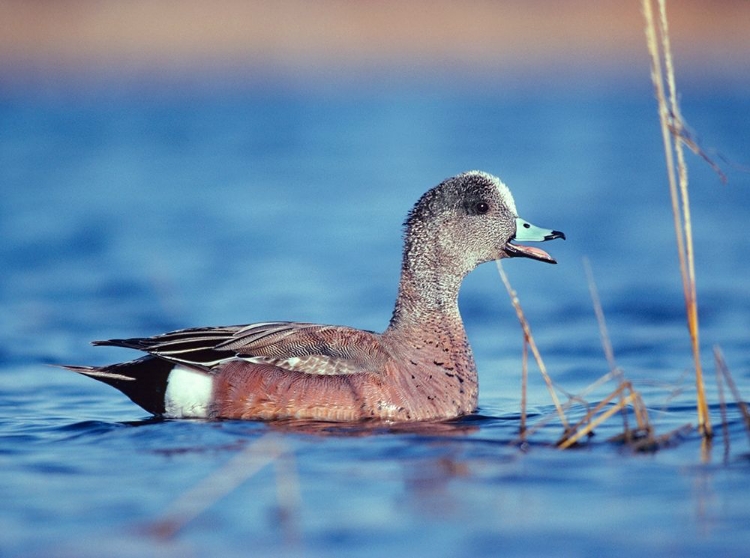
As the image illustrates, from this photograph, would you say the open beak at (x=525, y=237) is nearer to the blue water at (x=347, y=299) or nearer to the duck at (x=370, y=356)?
the duck at (x=370, y=356)

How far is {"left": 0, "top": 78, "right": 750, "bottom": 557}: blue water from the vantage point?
4613mm

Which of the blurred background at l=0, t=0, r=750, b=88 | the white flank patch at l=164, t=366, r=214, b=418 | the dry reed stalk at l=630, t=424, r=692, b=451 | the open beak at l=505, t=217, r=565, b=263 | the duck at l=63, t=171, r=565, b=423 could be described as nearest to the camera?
the dry reed stalk at l=630, t=424, r=692, b=451

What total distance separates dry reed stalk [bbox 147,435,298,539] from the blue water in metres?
0.03

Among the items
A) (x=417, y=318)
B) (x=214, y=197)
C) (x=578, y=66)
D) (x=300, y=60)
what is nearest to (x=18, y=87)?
(x=300, y=60)

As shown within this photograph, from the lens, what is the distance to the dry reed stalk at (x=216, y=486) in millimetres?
4559

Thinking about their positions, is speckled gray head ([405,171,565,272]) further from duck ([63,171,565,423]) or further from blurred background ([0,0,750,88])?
blurred background ([0,0,750,88])

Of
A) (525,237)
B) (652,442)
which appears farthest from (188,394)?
(652,442)

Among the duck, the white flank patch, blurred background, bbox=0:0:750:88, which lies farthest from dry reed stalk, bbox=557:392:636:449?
blurred background, bbox=0:0:750:88

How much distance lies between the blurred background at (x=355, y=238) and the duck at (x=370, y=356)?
24 centimetres

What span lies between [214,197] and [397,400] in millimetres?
10583

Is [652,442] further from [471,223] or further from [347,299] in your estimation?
[347,299]

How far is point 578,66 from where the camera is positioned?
93.8 ft

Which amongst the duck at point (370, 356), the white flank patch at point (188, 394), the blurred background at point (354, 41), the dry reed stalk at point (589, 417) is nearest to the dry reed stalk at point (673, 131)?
the dry reed stalk at point (589, 417)

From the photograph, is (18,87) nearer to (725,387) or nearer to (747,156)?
(747,156)
